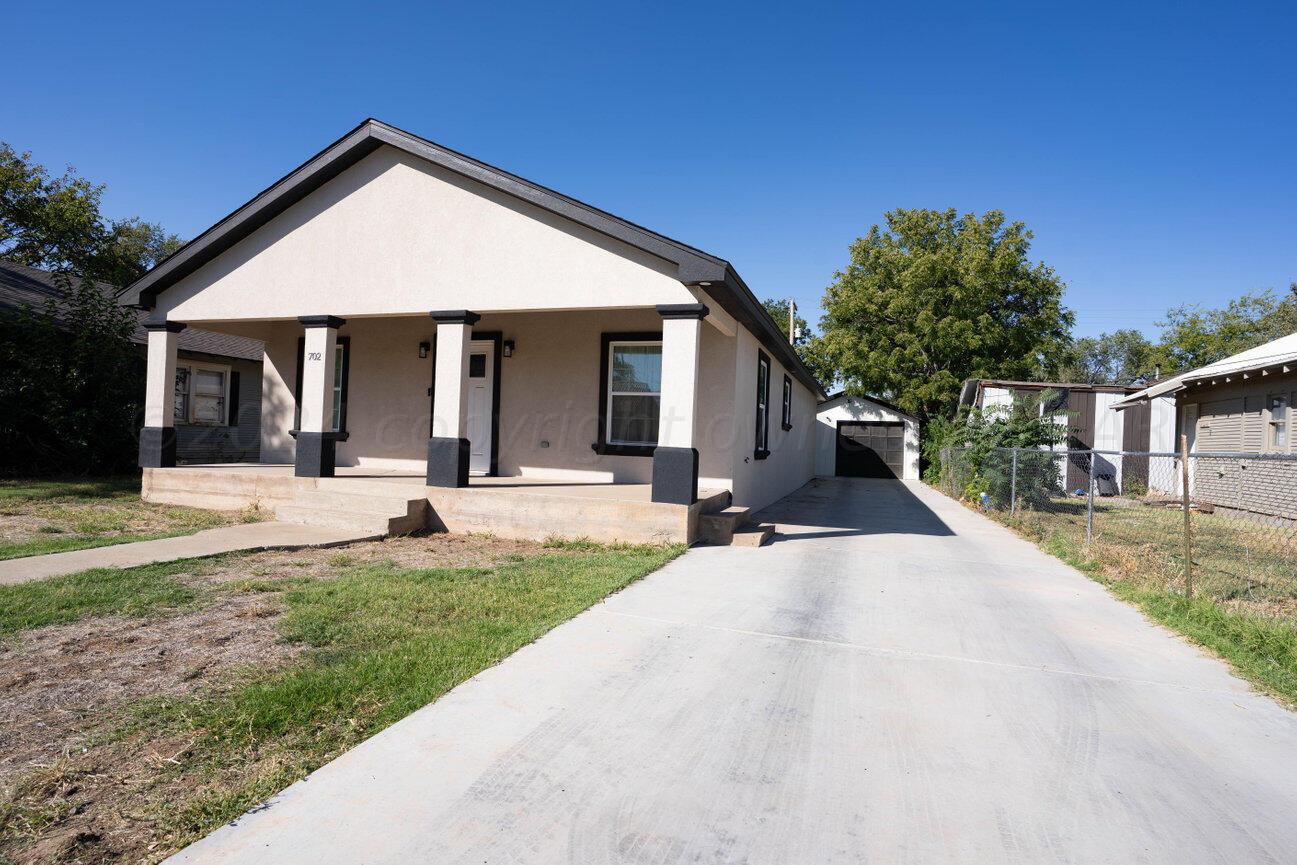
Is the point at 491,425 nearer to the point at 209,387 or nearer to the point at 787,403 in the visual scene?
the point at 787,403

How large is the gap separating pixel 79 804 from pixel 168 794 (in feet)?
0.93

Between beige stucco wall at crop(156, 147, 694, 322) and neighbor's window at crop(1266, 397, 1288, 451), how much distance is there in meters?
13.0

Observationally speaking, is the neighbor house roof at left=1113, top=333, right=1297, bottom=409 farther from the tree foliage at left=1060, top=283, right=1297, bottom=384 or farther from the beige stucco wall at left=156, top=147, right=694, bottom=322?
the tree foliage at left=1060, top=283, right=1297, bottom=384

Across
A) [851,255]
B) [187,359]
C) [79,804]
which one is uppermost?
[851,255]

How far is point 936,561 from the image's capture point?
25.1 feet

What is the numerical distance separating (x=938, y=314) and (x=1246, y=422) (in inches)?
532

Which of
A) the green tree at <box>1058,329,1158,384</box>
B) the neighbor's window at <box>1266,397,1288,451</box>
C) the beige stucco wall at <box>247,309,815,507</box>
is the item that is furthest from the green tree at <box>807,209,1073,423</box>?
the green tree at <box>1058,329,1158,384</box>

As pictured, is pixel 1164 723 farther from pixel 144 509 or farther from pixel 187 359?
pixel 187 359

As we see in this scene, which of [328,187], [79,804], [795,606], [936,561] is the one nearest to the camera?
[79,804]

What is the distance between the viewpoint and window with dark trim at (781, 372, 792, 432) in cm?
1495

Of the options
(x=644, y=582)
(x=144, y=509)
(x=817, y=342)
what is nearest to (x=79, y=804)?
(x=644, y=582)

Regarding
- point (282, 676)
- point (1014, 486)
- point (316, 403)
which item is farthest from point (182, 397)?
point (1014, 486)

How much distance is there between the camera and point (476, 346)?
11039 millimetres

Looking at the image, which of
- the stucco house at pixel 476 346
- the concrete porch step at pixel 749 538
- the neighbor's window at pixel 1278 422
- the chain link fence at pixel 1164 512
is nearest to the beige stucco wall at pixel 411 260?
the stucco house at pixel 476 346
